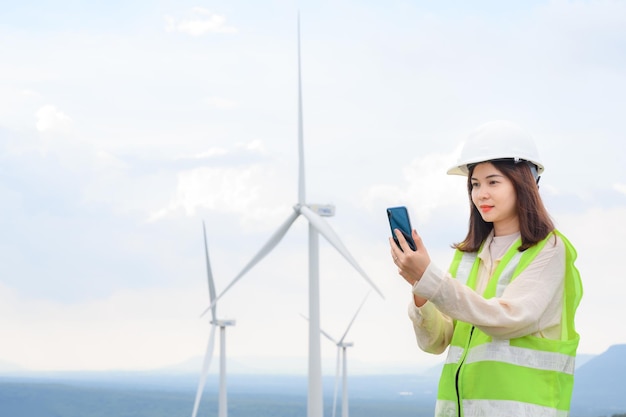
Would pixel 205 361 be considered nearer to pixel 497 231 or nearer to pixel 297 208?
pixel 297 208

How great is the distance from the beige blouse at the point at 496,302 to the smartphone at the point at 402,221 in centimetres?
17

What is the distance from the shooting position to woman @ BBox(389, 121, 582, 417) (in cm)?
507

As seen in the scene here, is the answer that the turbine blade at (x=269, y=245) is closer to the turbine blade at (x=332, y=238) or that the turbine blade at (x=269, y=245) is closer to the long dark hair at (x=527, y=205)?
the turbine blade at (x=332, y=238)

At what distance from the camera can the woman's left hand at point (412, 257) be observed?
4.86 m

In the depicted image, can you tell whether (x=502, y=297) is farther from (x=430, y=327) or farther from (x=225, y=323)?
(x=225, y=323)

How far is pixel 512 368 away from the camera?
516 centimetres

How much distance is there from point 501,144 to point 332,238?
22.7 meters

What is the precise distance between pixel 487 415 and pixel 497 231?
3.30 ft


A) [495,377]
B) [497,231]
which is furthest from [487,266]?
[495,377]

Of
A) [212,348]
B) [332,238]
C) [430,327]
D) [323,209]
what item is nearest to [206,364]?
[212,348]

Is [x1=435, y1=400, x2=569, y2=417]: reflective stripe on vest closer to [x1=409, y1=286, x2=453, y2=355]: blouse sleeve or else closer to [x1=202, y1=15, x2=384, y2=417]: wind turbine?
[x1=409, y1=286, x2=453, y2=355]: blouse sleeve

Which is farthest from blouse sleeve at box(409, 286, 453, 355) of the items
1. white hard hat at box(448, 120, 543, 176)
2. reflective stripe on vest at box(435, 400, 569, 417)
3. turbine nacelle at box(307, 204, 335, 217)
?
turbine nacelle at box(307, 204, 335, 217)

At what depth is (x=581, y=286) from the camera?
5363 mm

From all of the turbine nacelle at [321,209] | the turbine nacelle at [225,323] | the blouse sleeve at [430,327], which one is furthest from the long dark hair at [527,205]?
the turbine nacelle at [225,323]
